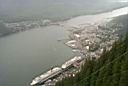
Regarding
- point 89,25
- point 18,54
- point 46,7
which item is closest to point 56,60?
point 18,54

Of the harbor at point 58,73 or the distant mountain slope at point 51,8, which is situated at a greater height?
the harbor at point 58,73

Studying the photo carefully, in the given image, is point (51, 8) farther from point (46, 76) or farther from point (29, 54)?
point (46, 76)

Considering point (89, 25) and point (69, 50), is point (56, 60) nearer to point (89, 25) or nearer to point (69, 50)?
point (69, 50)

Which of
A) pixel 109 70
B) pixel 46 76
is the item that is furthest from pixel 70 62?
pixel 109 70

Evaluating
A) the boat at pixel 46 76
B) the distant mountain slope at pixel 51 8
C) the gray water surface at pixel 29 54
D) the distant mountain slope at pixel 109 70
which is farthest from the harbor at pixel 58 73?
the distant mountain slope at pixel 51 8

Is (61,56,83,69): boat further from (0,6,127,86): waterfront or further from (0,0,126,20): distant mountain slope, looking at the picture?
(0,0,126,20): distant mountain slope

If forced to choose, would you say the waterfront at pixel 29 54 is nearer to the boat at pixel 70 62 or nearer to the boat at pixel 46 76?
the boat at pixel 46 76
